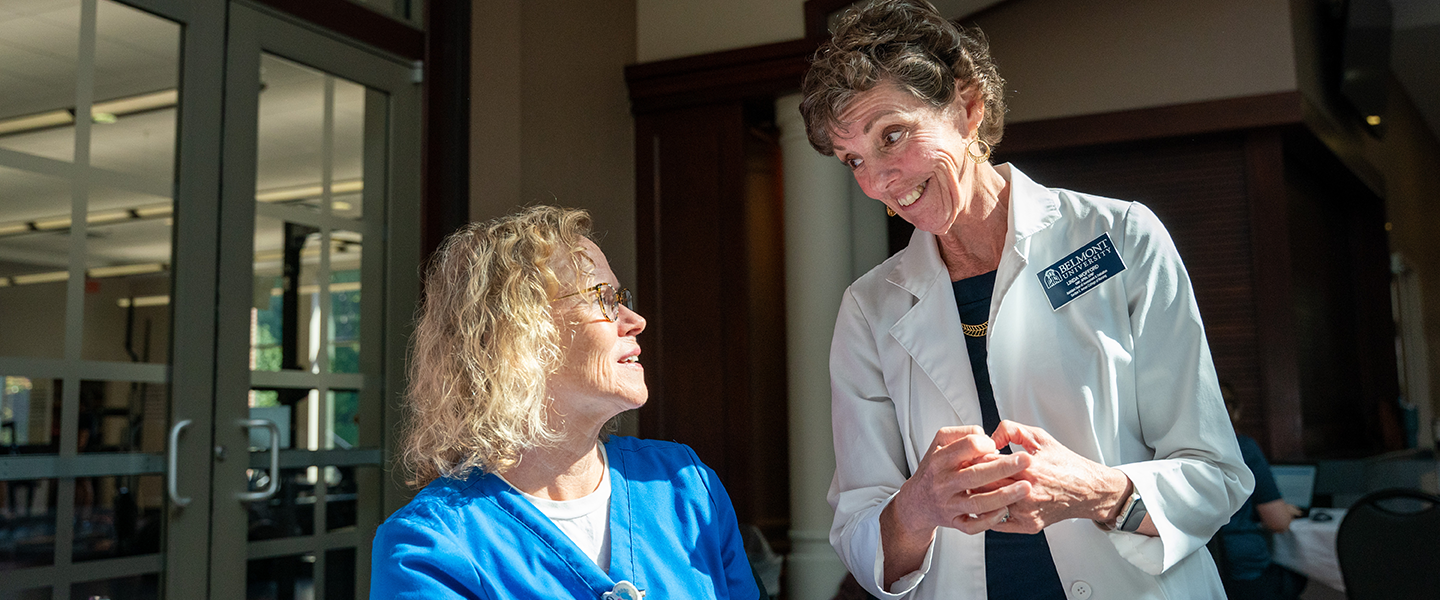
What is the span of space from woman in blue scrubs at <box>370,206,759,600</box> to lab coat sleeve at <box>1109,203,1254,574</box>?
65cm

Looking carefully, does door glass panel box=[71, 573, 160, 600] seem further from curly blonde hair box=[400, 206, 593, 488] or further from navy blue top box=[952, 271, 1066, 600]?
navy blue top box=[952, 271, 1066, 600]

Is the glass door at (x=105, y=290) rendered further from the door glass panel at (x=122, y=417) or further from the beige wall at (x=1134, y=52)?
the beige wall at (x=1134, y=52)

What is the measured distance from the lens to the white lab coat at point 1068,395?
138 centimetres

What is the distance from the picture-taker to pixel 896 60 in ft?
5.02

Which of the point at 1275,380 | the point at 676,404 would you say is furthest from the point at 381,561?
the point at 1275,380

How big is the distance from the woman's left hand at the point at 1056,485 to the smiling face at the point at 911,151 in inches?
15.0

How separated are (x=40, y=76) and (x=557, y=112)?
180 centimetres

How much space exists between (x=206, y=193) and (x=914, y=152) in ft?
7.42

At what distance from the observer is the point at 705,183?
4.47 m

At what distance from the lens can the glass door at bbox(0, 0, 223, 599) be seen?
2.57m

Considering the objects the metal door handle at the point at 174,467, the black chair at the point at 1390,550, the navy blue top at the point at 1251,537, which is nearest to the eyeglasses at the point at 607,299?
the metal door handle at the point at 174,467

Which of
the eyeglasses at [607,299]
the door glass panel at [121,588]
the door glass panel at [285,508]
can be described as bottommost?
the door glass panel at [121,588]

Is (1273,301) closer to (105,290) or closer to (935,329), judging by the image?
(935,329)

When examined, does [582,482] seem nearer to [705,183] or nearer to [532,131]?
[532,131]
